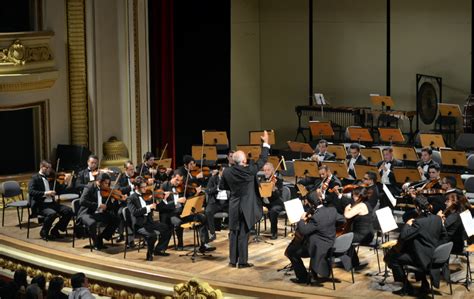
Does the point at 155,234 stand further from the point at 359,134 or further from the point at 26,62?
the point at 359,134

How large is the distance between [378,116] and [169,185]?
6603 mm

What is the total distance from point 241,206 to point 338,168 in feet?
7.82

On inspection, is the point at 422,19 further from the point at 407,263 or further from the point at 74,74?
the point at 407,263

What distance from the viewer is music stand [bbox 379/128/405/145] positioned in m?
16.2

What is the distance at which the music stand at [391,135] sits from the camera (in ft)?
53.2

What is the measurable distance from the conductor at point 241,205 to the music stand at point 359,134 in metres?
4.66

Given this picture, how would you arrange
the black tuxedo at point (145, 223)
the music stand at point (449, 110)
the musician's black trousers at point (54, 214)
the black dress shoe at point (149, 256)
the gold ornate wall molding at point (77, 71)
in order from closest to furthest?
the black tuxedo at point (145, 223) → the black dress shoe at point (149, 256) → the musician's black trousers at point (54, 214) → the gold ornate wall molding at point (77, 71) → the music stand at point (449, 110)

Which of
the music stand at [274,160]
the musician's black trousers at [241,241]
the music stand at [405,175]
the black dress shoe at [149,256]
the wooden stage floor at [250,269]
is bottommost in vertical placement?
the wooden stage floor at [250,269]

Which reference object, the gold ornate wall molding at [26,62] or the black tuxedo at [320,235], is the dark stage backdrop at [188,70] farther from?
the black tuxedo at [320,235]

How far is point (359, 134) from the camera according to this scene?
16.7m

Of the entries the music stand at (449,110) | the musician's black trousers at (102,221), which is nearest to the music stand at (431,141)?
the music stand at (449,110)

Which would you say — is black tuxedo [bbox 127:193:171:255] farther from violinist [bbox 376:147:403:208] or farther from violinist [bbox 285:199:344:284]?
violinist [bbox 376:147:403:208]

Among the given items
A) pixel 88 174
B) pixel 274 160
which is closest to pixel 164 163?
pixel 88 174

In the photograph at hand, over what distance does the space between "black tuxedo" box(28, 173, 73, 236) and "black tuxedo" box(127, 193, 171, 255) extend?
152 cm
